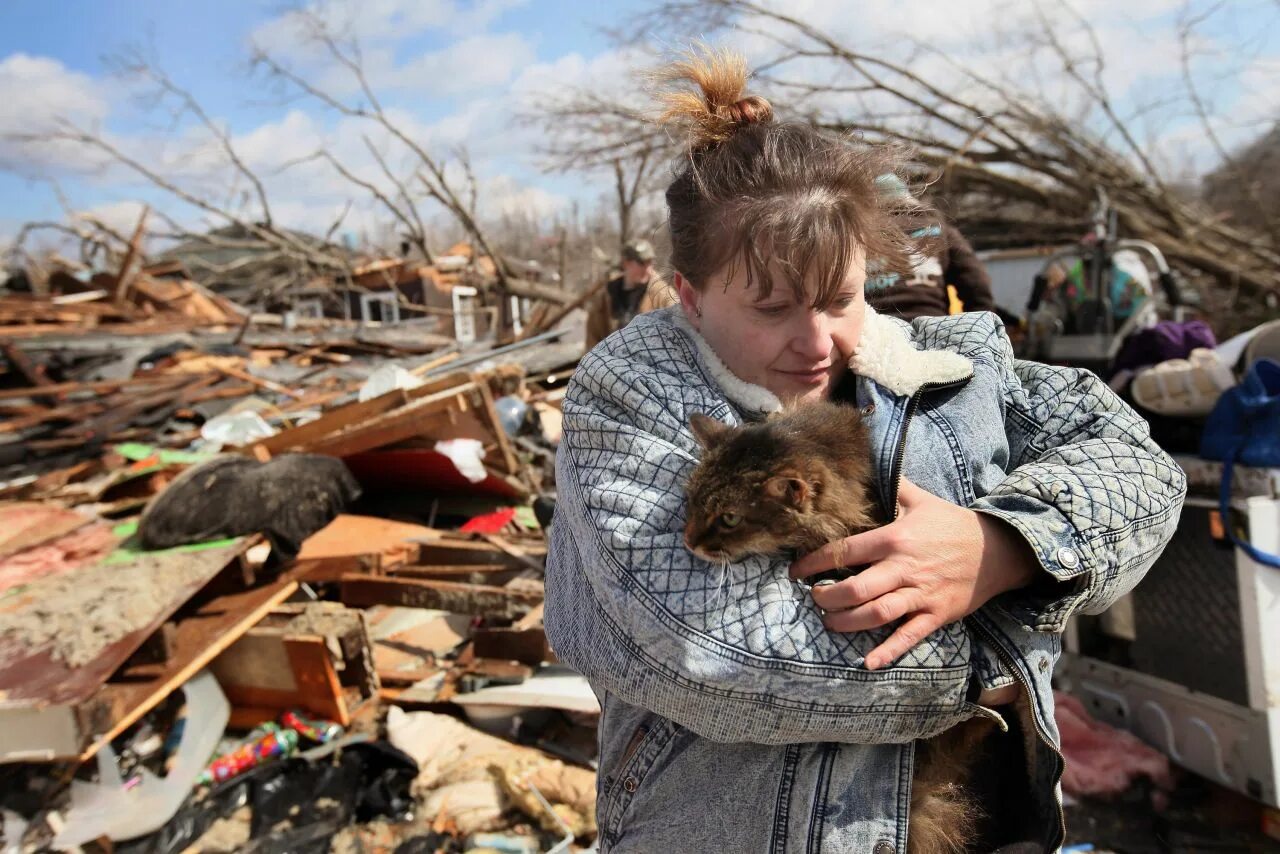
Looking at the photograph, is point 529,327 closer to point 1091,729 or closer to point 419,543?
point 419,543

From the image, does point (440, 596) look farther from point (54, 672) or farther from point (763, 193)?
point (763, 193)

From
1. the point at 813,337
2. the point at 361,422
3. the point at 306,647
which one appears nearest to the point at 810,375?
the point at 813,337

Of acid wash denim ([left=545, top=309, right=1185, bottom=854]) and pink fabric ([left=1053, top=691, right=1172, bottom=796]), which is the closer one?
acid wash denim ([left=545, top=309, right=1185, bottom=854])

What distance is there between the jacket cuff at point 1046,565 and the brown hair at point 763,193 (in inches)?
19.2

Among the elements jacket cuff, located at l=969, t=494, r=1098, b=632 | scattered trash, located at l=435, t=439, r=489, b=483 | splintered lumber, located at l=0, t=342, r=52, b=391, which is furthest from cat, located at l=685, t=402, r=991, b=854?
splintered lumber, located at l=0, t=342, r=52, b=391

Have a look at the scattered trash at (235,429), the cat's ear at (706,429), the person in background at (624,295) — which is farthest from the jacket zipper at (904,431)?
the scattered trash at (235,429)

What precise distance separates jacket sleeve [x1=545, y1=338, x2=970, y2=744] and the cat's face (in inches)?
2.4

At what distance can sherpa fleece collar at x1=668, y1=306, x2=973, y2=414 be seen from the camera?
1417mm

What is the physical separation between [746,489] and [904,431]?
0.31 meters

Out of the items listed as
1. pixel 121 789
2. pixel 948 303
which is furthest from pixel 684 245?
pixel 121 789

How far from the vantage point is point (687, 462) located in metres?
1.35

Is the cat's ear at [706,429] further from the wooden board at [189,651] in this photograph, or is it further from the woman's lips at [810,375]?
the wooden board at [189,651]

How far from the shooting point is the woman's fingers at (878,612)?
115 centimetres

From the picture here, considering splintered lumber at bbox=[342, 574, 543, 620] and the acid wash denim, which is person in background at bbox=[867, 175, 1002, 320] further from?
splintered lumber at bbox=[342, 574, 543, 620]
